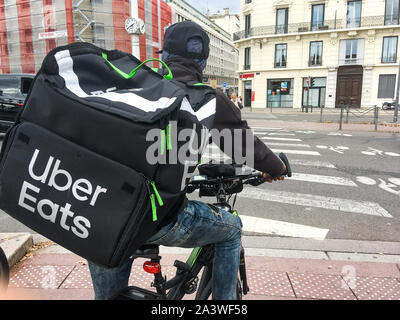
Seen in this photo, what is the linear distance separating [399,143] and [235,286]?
1165 cm

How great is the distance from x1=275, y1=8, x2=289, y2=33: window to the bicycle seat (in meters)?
38.7

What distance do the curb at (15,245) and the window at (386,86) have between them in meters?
36.9

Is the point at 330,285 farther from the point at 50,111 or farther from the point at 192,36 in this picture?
the point at 50,111

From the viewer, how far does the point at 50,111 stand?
1410mm

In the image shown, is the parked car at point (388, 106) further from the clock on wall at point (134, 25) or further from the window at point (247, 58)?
the clock on wall at point (134, 25)

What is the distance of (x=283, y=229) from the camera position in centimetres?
438

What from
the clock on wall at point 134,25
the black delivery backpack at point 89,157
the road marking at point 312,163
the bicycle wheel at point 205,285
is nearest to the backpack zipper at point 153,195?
the black delivery backpack at point 89,157

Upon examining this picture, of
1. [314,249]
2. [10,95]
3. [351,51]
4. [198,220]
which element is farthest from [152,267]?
[351,51]

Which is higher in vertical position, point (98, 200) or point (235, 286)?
point (98, 200)

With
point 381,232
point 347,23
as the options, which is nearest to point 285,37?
point 347,23

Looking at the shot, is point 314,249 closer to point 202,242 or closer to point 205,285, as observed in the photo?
point 205,285

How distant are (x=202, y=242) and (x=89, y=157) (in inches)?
31.7

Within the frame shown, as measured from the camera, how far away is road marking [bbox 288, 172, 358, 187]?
641 cm

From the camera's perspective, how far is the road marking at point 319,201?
16.5ft
